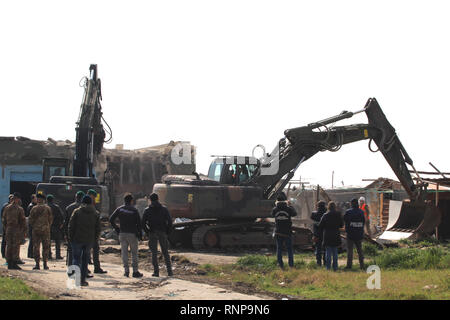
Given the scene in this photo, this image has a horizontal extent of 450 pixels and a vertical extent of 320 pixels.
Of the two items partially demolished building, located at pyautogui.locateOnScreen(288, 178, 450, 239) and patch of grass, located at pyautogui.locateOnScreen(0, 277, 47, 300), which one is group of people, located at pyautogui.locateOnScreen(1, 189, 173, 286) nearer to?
patch of grass, located at pyautogui.locateOnScreen(0, 277, 47, 300)

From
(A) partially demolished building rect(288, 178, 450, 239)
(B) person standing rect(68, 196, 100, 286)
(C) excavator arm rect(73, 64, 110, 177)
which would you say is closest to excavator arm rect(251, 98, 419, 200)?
(A) partially demolished building rect(288, 178, 450, 239)

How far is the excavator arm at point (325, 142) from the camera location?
22172mm

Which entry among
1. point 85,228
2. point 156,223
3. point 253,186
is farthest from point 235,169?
point 85,228

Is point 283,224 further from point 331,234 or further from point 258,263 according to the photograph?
point 331,234

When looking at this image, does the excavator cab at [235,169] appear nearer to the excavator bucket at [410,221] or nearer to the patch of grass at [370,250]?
the patch of grass at [370,250]

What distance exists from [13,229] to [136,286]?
472 cm

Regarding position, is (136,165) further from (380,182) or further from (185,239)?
(185,239)

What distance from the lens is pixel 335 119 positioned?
72.4 feet

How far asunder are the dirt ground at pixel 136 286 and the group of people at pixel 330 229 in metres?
2.42

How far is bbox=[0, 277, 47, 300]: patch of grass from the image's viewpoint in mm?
10590

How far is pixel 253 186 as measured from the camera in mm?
21875

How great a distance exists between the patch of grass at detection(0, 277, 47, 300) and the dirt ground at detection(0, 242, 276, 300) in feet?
0.97

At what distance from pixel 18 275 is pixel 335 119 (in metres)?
12.2
